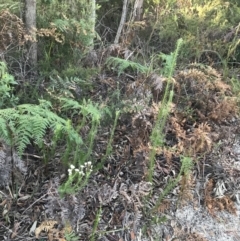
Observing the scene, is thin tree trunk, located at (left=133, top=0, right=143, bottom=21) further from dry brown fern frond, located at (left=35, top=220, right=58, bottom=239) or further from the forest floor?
dry brown fern frond, located at (left=35, top=220, right=58, bottom=239)

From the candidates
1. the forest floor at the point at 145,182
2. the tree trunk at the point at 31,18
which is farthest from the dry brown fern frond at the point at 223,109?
the tree trunk at the point at 31,18

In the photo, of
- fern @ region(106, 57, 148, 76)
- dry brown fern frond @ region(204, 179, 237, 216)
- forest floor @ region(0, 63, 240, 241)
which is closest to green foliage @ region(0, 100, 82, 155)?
forest floor @ region(0, 63, 240, 241)

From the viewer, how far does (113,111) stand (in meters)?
3.47

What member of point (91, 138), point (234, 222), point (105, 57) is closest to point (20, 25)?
point (105, 57)

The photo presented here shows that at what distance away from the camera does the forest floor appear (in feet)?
9.39

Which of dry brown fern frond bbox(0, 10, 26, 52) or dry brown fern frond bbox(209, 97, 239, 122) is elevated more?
dry brown fern frond bbox(0, 10, 26, 52)

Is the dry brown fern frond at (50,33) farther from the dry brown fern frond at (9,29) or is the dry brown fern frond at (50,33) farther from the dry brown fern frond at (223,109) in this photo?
the dry brown fern frond at (223,109)

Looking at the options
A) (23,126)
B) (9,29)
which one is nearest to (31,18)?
(9,29)

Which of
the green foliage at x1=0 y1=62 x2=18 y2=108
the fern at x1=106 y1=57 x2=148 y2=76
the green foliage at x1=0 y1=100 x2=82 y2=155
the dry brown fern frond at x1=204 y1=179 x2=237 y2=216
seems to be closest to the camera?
the green foliage at x1=0 y1=100 x2=82 y2=155

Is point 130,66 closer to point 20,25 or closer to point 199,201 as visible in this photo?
point 20,25

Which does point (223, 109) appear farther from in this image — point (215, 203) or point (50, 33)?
point (50, 33)

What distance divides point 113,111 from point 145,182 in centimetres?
72

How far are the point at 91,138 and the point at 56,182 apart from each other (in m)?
0.39

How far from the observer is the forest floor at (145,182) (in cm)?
286
